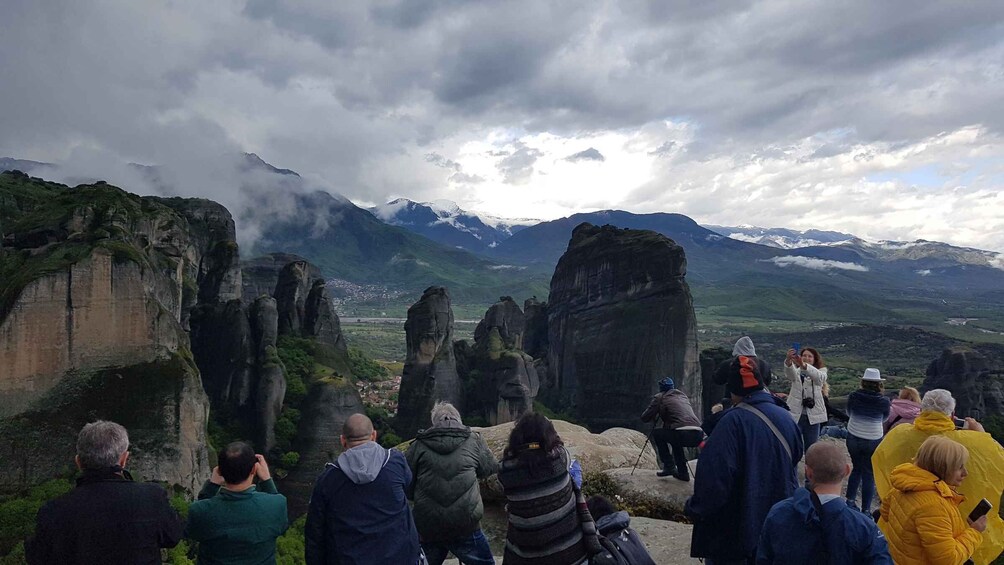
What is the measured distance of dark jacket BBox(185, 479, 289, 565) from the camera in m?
5.47

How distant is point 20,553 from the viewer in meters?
20.0

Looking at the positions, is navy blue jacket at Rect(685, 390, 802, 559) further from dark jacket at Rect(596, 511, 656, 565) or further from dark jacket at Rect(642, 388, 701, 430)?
dark jacket at Rect(642, 388, 701, 430)

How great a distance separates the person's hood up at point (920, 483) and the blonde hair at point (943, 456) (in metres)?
0.06

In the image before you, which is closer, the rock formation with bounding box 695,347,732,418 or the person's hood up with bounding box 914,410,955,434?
the person's hood up with bounding box 914,410,955,434

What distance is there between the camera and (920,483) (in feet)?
16.5

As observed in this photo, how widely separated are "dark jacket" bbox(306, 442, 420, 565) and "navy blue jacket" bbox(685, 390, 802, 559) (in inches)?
127

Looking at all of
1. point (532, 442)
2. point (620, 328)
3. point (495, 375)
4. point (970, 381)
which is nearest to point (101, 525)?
point (532, 442)

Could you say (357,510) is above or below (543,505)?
below

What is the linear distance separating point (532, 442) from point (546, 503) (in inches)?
23.3

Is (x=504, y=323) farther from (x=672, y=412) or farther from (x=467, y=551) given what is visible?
(x=467, y=551)

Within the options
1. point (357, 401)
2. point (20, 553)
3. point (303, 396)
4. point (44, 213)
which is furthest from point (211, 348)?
point (20, 553)

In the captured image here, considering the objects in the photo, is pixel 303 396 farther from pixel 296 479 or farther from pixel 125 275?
pixel 125 275

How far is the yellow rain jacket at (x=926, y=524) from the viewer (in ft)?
16.2

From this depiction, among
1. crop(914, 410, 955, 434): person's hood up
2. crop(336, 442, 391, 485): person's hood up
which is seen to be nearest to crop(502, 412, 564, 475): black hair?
crop(336, 442, 391, 485): person's hood up
